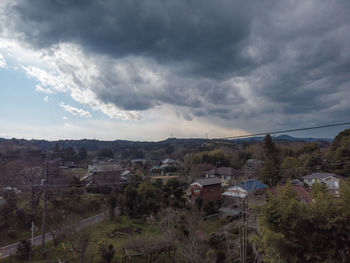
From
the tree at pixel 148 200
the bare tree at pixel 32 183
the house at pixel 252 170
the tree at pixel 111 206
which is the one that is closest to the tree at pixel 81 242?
the tree at pixel 111 206

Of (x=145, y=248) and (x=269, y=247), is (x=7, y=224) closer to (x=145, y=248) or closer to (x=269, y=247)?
(x=145, y=248)

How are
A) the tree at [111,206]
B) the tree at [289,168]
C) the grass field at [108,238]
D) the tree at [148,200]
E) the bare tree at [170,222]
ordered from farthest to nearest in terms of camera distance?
1. the tree at [289,168]
2. the tree at [148,200]
3. the tree at [111,206]
4. the bare tree at [170,222]
5. the grass field at [108,238]

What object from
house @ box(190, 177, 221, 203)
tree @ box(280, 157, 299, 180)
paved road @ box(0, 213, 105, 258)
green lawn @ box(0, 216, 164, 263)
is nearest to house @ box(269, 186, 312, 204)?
house @ box(190, 177, 221, 203)

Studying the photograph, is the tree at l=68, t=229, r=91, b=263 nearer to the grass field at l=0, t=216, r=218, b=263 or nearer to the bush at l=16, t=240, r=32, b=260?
the grass field at l=0, t=216, r=218, b=263

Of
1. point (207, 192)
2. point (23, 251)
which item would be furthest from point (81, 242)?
point (207, 192)

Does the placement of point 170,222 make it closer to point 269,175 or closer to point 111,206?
point 111,206

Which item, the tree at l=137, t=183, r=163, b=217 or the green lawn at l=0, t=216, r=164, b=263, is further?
the tree at l=137, t=183, r=163, b=217

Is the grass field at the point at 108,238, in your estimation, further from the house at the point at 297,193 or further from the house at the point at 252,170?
the house at the point at 297,193

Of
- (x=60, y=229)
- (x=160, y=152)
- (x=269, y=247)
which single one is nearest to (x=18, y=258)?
(x=60, y=229)
